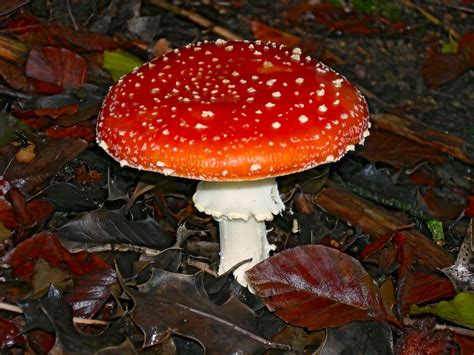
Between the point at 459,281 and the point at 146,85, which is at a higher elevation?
the point at 146,85

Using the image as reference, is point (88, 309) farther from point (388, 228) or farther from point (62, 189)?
point (388, 228)

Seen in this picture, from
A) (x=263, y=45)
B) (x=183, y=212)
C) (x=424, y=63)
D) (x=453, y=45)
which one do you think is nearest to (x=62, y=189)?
(x=183, y=212)

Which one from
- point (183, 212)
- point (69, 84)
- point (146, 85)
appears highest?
point (146, 85)

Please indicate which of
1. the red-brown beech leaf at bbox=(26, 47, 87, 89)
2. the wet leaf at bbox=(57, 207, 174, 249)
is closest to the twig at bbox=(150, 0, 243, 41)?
the red-brown beech leaf at bbox=(26, 47, 87, 89)

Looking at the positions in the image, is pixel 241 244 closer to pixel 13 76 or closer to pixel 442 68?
A: pixel 13 76

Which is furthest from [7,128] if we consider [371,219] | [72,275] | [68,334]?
[371,219]
